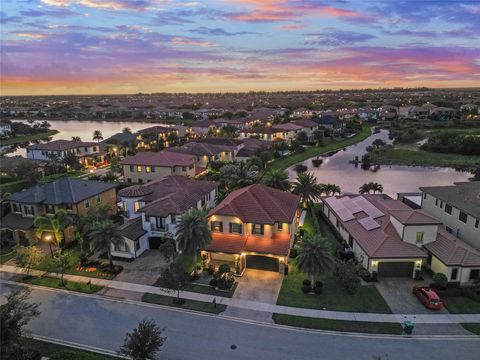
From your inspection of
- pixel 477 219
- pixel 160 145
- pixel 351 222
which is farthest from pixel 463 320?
pixel 160 145

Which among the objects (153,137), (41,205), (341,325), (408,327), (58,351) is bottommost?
(341,325)

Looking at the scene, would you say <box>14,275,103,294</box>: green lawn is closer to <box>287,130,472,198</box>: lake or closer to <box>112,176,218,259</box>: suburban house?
<box>112,176,218,259</box>: suburban house

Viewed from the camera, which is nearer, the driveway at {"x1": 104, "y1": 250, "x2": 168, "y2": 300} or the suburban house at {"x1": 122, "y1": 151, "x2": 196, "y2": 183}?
the driveway at {"x1": 104, "y1": 250, "x2": 168, "y2": 300}

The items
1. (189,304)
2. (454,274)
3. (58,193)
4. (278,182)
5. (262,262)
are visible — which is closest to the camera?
(189,304)

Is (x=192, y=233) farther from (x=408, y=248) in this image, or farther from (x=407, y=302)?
(x=408, y=248)

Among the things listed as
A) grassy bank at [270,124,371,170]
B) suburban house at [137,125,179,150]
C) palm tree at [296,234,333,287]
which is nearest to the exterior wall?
palm tree at [296,234,333,287]

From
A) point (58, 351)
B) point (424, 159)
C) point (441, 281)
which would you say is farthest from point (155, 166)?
point (424, 159)
